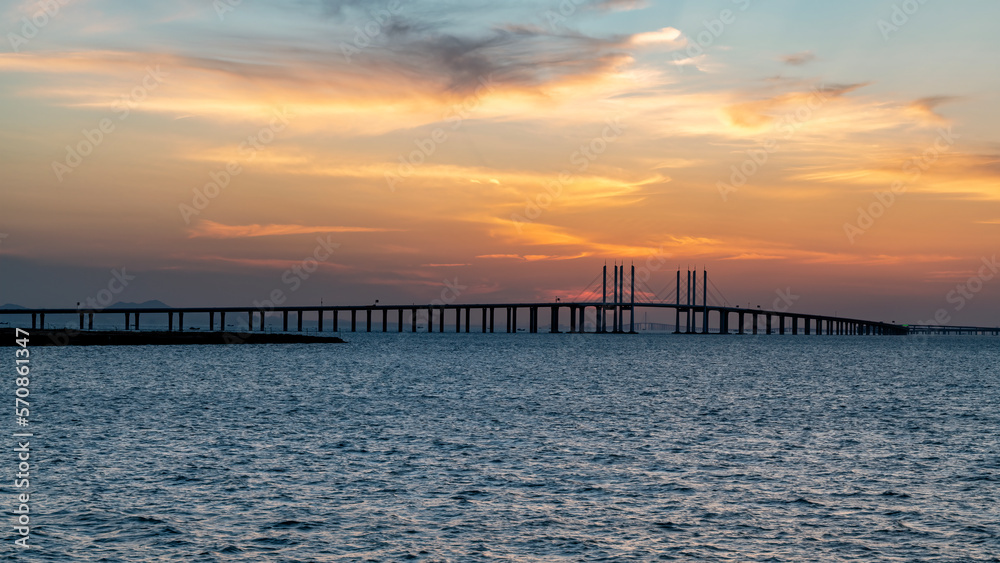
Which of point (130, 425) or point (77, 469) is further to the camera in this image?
point (130, 425)

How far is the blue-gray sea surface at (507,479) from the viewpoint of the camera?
1906cm

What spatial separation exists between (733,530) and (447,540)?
6381 mm

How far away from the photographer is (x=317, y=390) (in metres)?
61.8

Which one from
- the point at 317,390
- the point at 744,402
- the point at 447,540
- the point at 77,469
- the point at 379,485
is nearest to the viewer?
the point at 447,540

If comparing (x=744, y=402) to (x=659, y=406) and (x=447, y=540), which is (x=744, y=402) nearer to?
(x=659, y=406)

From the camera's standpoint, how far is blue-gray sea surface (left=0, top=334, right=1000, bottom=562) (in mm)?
19062

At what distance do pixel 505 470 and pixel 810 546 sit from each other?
10.7 metres

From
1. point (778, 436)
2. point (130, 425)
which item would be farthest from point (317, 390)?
point (778, 436)

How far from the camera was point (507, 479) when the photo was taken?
26.2m

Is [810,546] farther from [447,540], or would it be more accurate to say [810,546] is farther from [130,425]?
[130,425]

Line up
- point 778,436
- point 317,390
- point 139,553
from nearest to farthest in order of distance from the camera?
point 139,553
point 778,436
point 317,390

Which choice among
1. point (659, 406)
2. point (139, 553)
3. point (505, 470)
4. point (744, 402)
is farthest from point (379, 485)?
point (744, 402)

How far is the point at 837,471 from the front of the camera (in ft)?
92.1

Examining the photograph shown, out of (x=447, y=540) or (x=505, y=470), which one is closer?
(x=447, y=540)
